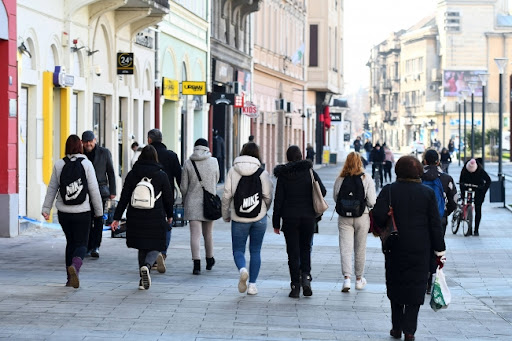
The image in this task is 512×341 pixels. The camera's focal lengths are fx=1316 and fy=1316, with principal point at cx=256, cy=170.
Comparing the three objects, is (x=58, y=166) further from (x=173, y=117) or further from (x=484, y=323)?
(x=173, y=117)

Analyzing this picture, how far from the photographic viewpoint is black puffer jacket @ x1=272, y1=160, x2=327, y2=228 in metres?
13.8

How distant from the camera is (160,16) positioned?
29.3 metres

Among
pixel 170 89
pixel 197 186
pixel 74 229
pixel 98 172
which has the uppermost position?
pixel 170 89

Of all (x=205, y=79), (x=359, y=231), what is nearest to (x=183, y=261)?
(x=359, y=231)

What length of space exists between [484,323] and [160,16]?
1833 cm

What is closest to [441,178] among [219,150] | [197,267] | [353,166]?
[353,166]

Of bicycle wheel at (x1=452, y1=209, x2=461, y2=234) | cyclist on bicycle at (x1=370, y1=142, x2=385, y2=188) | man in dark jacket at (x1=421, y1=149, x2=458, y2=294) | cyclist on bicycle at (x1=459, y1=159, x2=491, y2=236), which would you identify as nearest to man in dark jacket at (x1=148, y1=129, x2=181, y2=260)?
man in dark jacket at (x1=421, y1=149, x2=458, y2=294)

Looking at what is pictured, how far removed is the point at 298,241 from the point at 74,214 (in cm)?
239

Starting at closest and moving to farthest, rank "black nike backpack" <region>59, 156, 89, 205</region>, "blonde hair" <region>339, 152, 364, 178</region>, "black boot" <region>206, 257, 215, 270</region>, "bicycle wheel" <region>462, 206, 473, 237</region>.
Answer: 1. "black nike backpack" <region>59, 156, 89, 205</region>
2. "blonde hair" <region>339, 152, 364, 178</region>
3. "black boot" <region>206, 257, 215, 270</region>
4. "bicycle wheel" <region>462, 206, 473, 237</region>

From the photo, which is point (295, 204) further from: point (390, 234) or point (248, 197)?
point (390, 234)

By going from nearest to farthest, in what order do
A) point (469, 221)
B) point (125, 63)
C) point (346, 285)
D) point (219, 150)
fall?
point (346, 285) → point (469, 221) → point (125, 63) → point (219, 150)

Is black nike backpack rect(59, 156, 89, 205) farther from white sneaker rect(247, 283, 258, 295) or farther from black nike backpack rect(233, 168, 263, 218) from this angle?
white sneaker rect(247, 283, 258, 295)

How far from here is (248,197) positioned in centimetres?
1378

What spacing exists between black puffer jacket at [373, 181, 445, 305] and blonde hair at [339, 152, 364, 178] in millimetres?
3630
